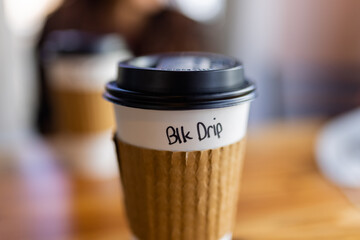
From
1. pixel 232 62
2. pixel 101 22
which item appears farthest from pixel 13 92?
pixel 232 62

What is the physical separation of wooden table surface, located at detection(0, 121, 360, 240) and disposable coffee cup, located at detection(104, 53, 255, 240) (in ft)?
0.55

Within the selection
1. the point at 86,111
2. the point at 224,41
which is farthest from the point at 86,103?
the point at 224,41

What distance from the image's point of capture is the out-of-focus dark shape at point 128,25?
1980 mm

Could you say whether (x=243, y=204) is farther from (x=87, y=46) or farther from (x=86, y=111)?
(x=87, y=46)

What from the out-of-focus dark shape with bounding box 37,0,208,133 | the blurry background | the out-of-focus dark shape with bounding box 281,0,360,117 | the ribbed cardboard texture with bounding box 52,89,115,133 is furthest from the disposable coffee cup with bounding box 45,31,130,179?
the out-of-focus dark shape with bounding box 281,0,360,117

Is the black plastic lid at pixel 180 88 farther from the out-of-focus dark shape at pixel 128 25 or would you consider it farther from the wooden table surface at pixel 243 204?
the out-of-focus dark shape at pixel 128 25

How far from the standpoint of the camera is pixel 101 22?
1.99m

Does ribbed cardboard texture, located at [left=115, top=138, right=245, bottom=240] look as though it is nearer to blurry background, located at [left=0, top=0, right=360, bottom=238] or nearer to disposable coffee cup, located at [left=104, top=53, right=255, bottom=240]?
disposable coffee cup, located at [left=104, top=53, right=255, bottom=240]

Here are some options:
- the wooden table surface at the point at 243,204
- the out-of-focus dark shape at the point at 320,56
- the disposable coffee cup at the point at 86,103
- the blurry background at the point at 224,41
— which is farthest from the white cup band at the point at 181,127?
the out-of-focus dark shape at the point at 320,56

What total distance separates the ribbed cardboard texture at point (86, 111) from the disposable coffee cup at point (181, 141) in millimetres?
465

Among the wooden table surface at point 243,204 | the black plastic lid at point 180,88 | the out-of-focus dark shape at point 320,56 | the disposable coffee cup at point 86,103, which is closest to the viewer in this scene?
the black plastic lid at point 180,88

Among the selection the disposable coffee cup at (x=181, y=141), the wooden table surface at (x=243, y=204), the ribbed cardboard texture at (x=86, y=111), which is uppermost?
the disposable coffee cup at (x=181, y=141)

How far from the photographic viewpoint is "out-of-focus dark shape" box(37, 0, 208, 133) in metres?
1.98

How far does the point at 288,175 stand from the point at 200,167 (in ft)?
1.61
